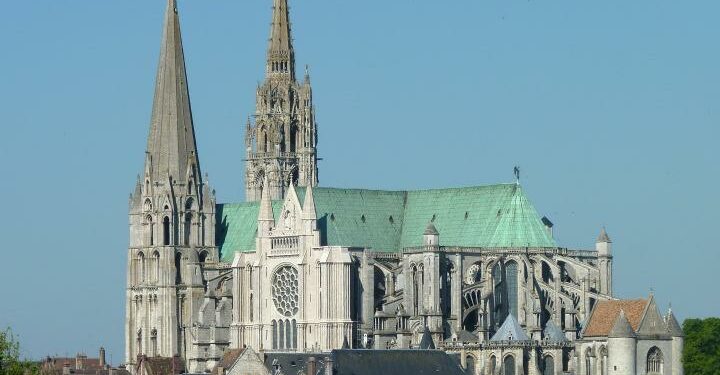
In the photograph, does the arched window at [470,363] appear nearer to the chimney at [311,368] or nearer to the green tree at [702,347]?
the green tree at [702,347]

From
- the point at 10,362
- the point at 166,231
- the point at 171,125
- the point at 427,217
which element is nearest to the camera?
the point at 10,362

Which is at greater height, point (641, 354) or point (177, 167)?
point (177, 167)

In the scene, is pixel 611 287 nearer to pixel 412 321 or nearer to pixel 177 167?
pixel 412 321

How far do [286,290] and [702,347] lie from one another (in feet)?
96.6

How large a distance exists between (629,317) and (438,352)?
14.5 m

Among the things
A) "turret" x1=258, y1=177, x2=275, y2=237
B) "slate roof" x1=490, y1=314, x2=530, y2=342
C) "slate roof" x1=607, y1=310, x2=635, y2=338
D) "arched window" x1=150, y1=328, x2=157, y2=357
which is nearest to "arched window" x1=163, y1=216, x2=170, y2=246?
"arched window" x1=150, y1=328, x2=157, y2=357

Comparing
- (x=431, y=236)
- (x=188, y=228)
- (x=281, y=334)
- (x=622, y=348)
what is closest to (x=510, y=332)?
(x=622, y=348)

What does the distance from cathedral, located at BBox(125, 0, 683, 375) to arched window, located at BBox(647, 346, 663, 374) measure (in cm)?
8

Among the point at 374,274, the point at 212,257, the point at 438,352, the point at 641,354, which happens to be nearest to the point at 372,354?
the point at 438,352

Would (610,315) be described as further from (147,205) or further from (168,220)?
(147,205)

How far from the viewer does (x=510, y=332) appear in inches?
6683

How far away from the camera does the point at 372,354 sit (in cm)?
15062

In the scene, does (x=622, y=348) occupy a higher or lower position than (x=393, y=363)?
higher

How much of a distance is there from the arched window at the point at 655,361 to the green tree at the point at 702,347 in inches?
79.9
